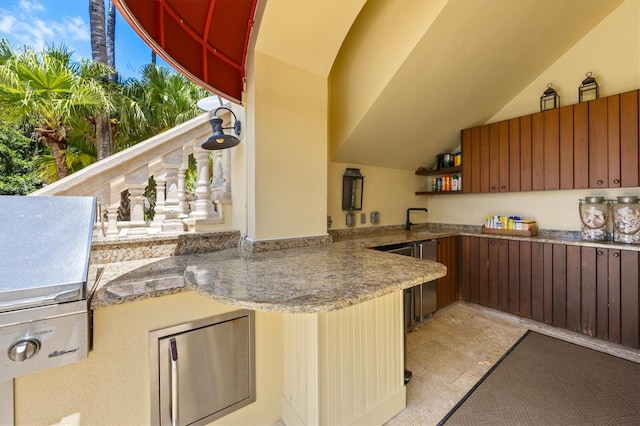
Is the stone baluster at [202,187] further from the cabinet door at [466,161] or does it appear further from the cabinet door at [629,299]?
A: the cabinet door at [629,299]

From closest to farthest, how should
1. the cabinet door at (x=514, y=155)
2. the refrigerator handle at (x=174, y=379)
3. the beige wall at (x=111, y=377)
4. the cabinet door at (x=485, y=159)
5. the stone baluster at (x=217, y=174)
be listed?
the beige wall at (x=111, y=377)
the refrigerator handle at (x=174, y=379)
the stone baluster at (x=217, y=174)
the cabinet door at (x=514, y=155)
the cabinet door at (x=485, y=159)

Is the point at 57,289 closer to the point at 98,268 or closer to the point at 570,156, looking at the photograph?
the point at 98,268

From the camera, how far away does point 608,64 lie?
247 cm

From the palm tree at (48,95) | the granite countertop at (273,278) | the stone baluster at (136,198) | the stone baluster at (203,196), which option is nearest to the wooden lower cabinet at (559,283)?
the granite countertop at (273,278)

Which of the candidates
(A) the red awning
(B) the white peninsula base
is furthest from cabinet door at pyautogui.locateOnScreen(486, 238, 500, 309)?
(A) the red awning

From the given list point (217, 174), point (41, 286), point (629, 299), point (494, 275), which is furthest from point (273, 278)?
point (629, 299)

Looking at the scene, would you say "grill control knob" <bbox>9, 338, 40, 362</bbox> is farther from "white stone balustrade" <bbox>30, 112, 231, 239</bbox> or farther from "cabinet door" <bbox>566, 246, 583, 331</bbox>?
"cabinet door" <bbox>566, 246, 583, 331</bbox>

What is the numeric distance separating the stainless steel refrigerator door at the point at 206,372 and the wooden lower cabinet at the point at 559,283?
109 inches

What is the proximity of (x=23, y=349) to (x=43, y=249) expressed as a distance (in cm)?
32

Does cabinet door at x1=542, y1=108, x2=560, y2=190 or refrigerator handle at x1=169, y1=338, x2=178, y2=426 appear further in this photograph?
cabinet door at x1=542, y1=108, x2=560, y2=190

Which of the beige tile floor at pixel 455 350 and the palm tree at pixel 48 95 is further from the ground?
the palm tree at pixel 48 95

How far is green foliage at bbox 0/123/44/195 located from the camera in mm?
3689

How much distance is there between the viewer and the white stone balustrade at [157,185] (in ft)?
4.76

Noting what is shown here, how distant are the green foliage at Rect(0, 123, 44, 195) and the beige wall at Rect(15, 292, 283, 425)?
4205 mm
